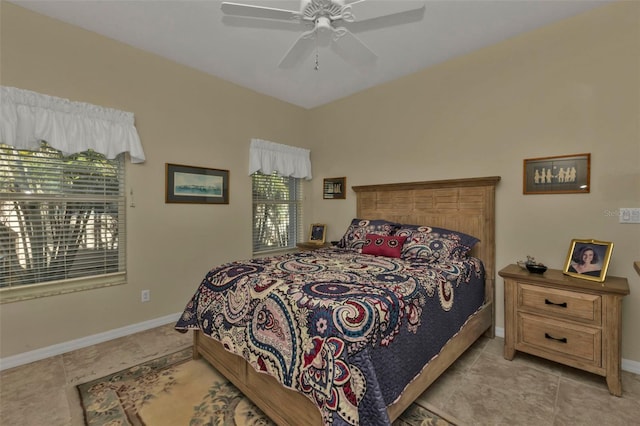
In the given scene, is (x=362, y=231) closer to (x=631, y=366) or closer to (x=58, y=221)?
(x=631, y=366)

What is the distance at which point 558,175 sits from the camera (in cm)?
240

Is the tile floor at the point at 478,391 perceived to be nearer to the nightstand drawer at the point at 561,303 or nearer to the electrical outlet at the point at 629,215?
the nightstand drawer at the point at 561,303

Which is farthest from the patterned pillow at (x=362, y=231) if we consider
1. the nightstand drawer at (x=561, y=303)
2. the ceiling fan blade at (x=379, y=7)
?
the ceiling fan blade at (x=379, y=7)

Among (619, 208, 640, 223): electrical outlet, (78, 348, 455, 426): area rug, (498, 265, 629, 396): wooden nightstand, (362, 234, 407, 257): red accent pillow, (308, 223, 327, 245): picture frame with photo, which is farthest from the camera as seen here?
(308, 223, 327, 245): picture frame with photo

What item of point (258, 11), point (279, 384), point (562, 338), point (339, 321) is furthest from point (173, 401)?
point (562, 338)

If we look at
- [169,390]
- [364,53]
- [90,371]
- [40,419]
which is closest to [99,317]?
[90,371]

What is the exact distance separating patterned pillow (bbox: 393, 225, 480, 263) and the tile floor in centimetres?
82

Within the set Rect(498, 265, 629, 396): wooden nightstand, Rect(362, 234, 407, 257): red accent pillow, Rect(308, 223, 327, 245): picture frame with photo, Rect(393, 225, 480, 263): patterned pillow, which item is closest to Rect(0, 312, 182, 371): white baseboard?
Rect(308, 223, 327, 245): picture frame with photo

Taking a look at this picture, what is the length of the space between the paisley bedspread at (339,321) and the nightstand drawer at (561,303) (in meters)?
0.39

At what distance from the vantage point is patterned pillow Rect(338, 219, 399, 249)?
3004 millimetres

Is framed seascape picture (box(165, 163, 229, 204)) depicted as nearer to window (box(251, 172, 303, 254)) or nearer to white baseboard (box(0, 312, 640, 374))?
window (box(251, 172, 303, 254))

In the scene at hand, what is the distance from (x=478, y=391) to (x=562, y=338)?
76 centimetres

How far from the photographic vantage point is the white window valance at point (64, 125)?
2.15 meters

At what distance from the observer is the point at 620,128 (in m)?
2.16
